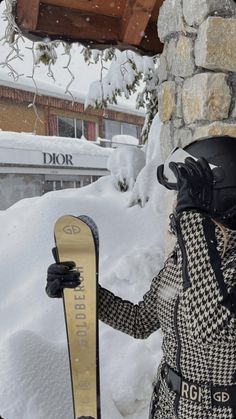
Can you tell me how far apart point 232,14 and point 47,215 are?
3516 millimetres

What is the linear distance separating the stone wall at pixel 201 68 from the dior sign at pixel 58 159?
10.4 metres

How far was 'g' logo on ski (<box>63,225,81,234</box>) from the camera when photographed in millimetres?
1911

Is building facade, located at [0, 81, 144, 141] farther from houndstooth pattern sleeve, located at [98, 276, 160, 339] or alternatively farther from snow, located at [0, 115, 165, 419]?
houndstooth pattern sleeve, located at [98, 276, 160, 339]

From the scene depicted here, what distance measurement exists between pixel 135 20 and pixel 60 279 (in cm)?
303

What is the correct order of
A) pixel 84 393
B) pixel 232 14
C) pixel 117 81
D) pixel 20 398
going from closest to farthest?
pixel 84 393 → pixel 20 398 → pixel 232 14 → pixel 117 81

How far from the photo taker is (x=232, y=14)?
2793 millimetres

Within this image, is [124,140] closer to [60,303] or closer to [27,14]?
[60,303]

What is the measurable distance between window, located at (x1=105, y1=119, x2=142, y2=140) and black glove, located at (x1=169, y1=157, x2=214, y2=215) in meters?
18.5

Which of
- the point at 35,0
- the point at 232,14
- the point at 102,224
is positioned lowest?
the point at 102,224

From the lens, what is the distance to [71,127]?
1833 cm

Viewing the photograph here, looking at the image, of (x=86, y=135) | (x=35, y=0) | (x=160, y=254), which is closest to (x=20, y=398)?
(x=160, y=254)

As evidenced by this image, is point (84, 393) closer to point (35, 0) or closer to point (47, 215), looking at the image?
point (35, 0)

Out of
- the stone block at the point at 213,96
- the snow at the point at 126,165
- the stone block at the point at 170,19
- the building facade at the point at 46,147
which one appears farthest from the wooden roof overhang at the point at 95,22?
the building facade at the point at 46,147

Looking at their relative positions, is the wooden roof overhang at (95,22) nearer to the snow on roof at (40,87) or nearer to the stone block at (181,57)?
the stone block at (181,57)
